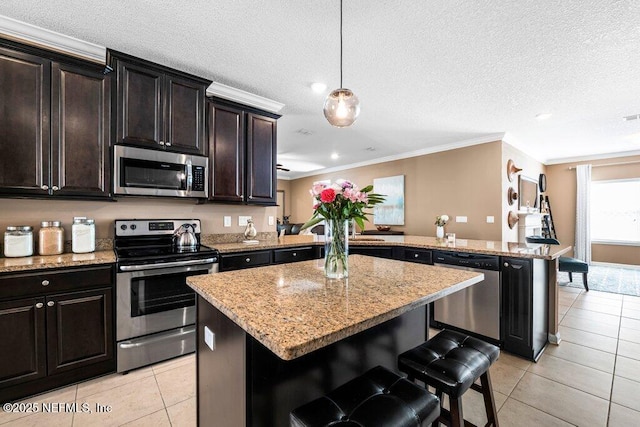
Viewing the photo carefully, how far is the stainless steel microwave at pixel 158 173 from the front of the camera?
91.5 inches

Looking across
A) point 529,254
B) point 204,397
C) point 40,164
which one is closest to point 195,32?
point 40,164

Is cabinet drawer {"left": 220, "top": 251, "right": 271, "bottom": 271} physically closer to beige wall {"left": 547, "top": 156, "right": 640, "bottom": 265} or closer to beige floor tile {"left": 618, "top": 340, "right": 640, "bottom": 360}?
beige floor tile {"left": 618, "top": 340, "right": 640, "bottom": 360}

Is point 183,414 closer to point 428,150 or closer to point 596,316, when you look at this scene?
point 596,316

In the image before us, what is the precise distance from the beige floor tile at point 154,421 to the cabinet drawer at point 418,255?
8.44ft

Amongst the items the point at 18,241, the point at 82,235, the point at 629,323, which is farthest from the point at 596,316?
the point at 18,241

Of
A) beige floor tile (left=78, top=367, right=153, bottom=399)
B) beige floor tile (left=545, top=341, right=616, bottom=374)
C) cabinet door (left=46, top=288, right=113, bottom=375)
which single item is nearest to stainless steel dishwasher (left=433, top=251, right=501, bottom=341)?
beige floor tile (left=545, top=341, right=616, bottom=374)

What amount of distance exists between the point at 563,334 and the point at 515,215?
245 cm

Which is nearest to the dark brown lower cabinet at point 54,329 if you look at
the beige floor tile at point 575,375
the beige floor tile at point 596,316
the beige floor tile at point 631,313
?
the beige floor tile at point 575,375

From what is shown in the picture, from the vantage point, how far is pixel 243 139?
3094mm

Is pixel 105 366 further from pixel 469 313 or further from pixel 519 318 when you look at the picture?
pixel 519 318

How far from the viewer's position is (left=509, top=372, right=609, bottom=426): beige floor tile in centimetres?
171

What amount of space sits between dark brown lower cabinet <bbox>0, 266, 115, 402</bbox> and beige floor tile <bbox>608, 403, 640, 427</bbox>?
3346 mm

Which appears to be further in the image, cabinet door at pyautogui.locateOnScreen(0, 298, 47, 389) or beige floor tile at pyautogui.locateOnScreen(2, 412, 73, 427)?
cabinet door at pyautogui.locateOnScreen(0, 298, 47, 389)

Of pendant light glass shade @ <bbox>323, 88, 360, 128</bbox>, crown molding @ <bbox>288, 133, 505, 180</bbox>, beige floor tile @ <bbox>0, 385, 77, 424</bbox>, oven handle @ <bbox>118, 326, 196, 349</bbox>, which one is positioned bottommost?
beige floor tile @ <bbox>0, 385, 77, 424</bbox>
